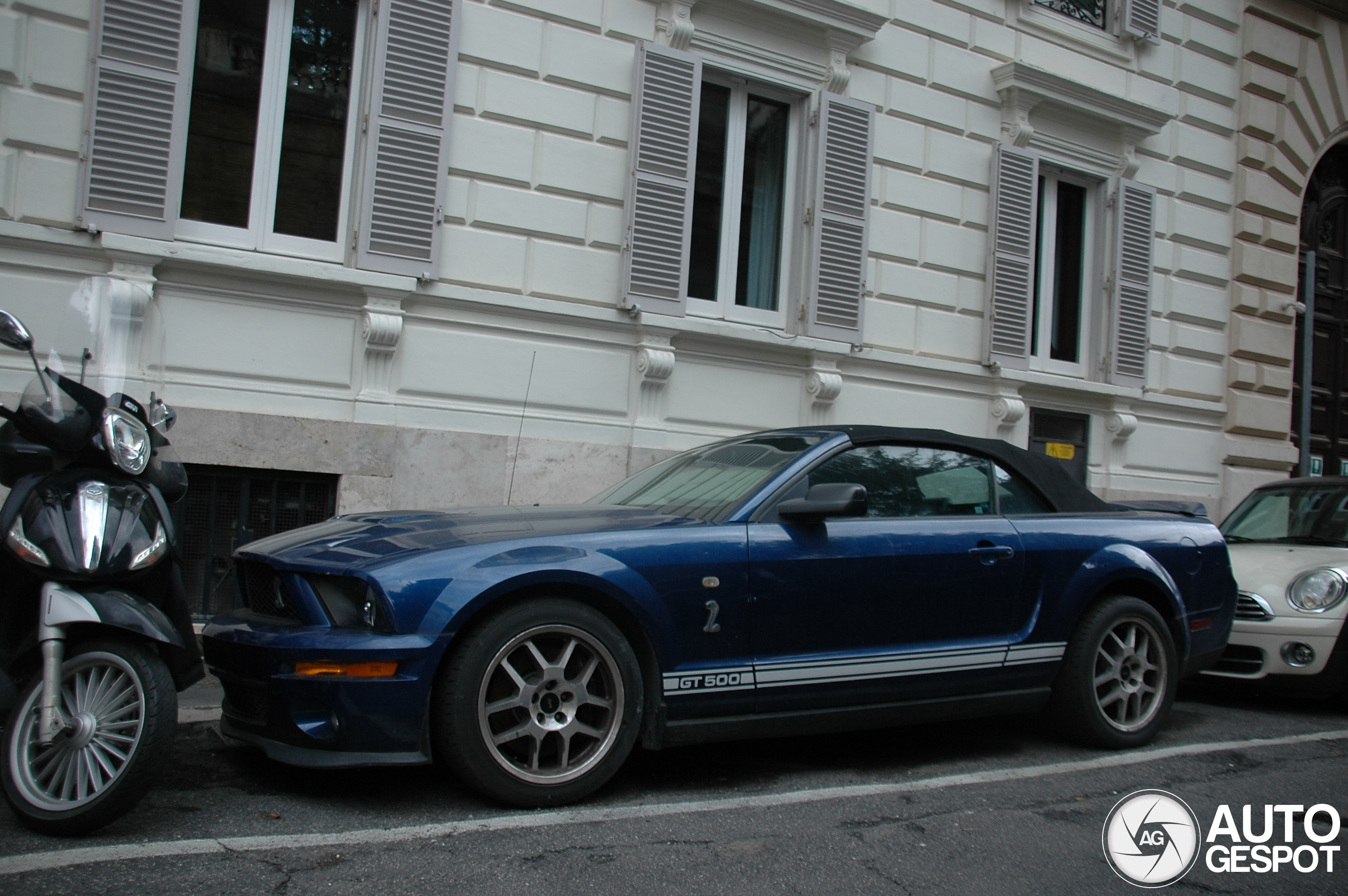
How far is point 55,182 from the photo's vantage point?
6.78 metres

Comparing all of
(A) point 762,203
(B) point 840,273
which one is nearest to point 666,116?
(A) point 762,203

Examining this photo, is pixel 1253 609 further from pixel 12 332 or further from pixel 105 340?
pixel 12 332

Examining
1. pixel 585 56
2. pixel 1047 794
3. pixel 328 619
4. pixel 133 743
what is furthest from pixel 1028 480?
pixel 585 56

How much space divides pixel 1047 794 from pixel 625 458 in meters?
4.93

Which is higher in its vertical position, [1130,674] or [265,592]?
[265,592]

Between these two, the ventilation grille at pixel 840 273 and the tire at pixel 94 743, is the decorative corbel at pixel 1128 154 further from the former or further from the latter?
the tire at pixel 94 743

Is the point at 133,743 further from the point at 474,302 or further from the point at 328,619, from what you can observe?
the point at 474,302

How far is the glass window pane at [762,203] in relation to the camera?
9688mm

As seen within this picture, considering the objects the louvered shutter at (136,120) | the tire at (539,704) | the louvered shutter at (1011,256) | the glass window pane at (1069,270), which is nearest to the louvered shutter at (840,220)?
the louvered shutter at (1011,256)

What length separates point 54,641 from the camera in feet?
10.3

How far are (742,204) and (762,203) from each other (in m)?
0.24

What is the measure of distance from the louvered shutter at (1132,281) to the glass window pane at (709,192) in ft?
15.4

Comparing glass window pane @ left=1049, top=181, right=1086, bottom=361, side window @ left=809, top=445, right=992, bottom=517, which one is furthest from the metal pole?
side window @ left=809, top=445, right=992, bottom=517

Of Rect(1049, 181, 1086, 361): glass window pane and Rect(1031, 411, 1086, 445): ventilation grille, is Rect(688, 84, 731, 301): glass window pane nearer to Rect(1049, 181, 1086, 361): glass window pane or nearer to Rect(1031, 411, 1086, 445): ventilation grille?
Rect(1031, 411, 1086, 445): ventilation grille
